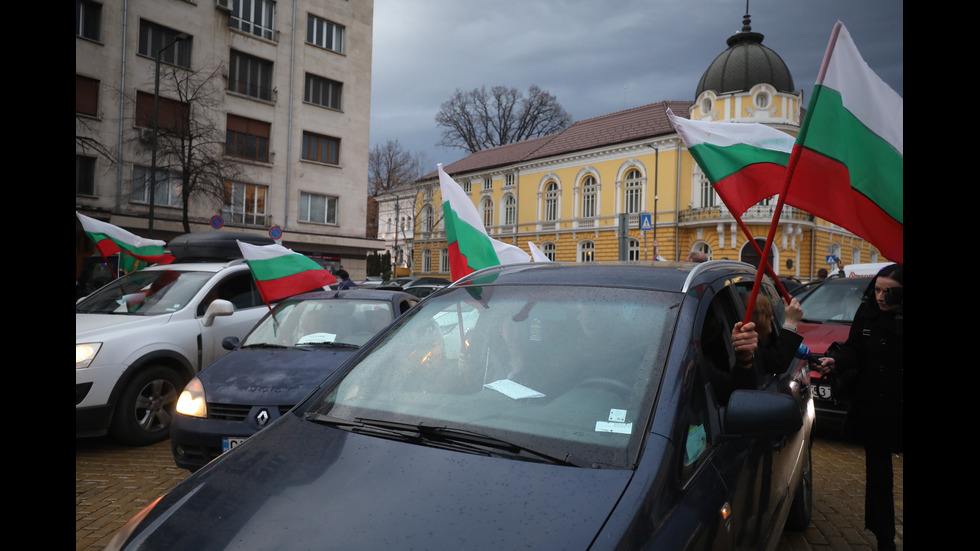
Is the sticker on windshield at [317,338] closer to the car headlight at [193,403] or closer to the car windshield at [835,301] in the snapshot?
the car headlight at [193,403]

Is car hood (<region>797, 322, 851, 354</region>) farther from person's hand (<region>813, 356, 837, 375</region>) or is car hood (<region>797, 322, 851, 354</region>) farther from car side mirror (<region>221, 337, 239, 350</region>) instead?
car side mirror (<region>221, 337, 239, 350</region>)

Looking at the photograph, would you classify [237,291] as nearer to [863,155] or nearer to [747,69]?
[863,155]

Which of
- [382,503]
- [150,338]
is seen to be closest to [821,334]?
[382,503]

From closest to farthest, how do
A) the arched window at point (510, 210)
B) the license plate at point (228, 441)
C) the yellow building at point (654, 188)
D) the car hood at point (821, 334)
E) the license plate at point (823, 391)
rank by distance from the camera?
the license plate at point (228, 441)
the license plate at point (823, 391)
the car hood at point (821, 334)
the yellow building at point (654, 188)
the arched window at point (510, 210)

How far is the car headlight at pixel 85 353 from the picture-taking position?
556 cm

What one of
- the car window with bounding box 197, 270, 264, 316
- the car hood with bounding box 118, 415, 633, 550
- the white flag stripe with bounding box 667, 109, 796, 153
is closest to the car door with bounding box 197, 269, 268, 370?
the car window with bounding box 197, 270, 264, 316

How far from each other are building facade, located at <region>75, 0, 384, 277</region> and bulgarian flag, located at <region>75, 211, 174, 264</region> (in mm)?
10895

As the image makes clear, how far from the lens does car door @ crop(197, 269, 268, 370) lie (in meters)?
6.93

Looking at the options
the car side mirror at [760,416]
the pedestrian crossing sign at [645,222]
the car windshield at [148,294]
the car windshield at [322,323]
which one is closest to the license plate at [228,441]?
the car windshield at [322,323]

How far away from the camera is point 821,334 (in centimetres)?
709

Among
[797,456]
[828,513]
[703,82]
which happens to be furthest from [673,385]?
[703,82]

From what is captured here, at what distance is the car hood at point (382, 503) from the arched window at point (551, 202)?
1840 inches
